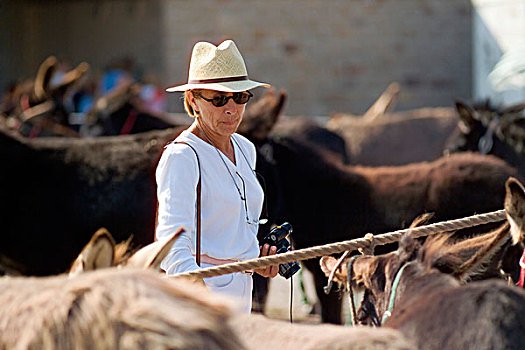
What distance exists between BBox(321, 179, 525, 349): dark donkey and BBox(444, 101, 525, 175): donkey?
4.10 meters

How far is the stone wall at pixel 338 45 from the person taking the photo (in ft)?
50.9

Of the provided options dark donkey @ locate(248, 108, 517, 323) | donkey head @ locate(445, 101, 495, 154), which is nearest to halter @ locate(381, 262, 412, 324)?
dark donkey @ locate(248, 108, 517, 323)

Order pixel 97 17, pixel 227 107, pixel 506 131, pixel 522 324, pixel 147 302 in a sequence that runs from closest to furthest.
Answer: pixel 147 302
pixel 522 324
pixel 227 107
pixel 506 131
pixel 97 17

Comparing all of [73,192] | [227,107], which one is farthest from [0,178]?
[227,107]

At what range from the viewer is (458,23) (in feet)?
51.3

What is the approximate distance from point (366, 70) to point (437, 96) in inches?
57.6

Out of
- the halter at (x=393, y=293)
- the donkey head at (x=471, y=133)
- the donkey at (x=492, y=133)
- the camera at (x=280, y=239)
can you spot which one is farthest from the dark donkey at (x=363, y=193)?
the halter at (x=393, y=293)

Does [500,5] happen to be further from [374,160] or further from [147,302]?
[147,302]

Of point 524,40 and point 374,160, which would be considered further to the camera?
point 524,40

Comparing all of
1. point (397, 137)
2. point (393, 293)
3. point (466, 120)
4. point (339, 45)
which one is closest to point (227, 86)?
point (393, 293)

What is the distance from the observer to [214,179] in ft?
9.84

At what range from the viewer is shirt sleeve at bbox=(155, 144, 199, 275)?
9.19 ft

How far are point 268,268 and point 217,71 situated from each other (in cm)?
76

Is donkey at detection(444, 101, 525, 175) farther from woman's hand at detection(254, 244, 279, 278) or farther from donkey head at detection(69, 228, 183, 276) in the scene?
donkey head at detection(69, 228, 183, 276)
